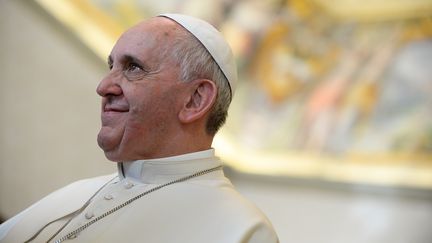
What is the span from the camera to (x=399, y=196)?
493cm

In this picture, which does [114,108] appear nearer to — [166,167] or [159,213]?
[166,167]

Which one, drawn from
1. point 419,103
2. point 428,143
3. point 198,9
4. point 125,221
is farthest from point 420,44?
point 125,221

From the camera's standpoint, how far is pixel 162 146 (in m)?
2.43

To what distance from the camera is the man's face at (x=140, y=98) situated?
2365mm

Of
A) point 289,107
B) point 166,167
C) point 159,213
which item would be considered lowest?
point 289,107

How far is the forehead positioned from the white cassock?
0.43 m

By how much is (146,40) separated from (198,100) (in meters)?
0.32

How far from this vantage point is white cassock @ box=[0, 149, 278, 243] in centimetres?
223

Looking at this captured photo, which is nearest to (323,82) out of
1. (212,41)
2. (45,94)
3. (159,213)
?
(45,94)

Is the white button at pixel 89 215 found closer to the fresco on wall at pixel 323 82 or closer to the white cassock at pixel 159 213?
the white cassock at pixel 159 213

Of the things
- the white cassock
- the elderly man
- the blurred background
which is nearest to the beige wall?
the blurred background

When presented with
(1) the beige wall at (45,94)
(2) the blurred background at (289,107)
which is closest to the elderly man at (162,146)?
(2) the blurred background at (289,107)

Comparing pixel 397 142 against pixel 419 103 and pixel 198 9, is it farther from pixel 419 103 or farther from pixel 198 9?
pixel 198 9

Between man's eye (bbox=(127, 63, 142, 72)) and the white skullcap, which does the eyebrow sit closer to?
A: man's eye (bbox=(127, 63, 142, 72))
